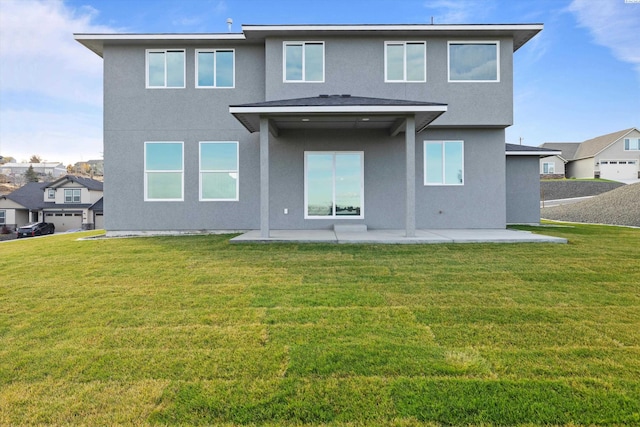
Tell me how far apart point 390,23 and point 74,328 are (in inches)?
401

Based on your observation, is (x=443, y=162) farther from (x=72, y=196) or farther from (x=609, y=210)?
(x=72, y=196)

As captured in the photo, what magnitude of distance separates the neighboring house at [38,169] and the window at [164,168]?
70097mm

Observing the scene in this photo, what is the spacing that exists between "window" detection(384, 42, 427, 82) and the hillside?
11059mm

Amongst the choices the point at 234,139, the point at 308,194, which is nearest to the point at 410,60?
the point at 308,194

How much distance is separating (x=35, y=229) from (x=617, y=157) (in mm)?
60806

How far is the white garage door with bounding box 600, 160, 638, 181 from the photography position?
36.7 metres

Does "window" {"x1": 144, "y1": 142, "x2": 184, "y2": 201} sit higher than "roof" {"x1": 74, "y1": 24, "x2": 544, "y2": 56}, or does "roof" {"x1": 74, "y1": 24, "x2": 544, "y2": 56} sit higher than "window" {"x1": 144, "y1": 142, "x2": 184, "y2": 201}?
"roof" {"x1": 74, "y1": 24, "x2": 544, "y2": 56}

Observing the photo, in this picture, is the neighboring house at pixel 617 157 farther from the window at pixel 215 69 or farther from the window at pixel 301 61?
the window at pixel 215 69

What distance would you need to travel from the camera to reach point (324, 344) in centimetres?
294

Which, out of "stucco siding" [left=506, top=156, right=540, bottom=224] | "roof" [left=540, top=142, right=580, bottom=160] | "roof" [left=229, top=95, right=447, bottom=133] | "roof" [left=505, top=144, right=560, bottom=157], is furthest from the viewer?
"roof" [left=540, top=142, right=580, bottom=160]

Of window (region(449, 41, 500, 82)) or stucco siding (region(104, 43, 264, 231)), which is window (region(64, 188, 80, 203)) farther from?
window (region(449, 41, 500, 82))

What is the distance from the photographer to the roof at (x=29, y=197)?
121ft

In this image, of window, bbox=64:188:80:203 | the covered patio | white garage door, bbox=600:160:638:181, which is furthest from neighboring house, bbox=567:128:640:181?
window, bbox=64:188:80:203

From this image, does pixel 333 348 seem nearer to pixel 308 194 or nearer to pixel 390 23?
pixel 308 194
